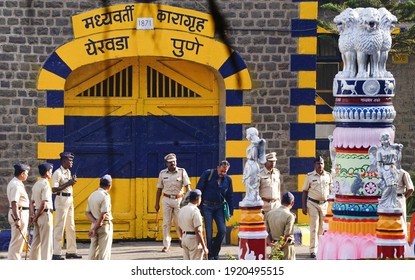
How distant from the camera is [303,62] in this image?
24.3 meters

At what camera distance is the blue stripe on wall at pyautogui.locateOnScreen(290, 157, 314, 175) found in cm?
2441

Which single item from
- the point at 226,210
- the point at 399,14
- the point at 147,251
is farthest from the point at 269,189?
the point at 399,14

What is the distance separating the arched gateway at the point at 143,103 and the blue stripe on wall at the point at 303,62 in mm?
731

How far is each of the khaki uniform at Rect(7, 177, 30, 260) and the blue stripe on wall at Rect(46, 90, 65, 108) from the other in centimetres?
209

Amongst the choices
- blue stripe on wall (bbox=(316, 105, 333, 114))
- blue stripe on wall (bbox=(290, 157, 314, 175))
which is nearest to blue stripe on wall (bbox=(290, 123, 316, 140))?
blue stripe on wall (bbox=(290, 157, 314, 175))

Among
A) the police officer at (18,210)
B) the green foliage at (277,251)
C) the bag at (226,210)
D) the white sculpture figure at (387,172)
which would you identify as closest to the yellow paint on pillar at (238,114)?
the bag at (226,210)

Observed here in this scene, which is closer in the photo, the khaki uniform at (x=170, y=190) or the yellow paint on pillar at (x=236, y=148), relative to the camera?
the khaki uniform at (x=170, y=190)

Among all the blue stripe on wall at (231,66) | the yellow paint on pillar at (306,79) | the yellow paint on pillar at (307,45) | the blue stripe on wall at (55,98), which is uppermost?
the yellow paint on pillar at (307,45)

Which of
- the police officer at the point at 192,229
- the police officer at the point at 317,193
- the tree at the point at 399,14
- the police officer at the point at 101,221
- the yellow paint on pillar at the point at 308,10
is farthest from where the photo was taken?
the tree at the point at 399,14

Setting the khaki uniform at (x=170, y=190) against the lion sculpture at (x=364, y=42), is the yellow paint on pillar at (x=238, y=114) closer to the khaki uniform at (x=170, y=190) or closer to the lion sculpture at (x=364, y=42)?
the khaki uniform at (x=170, y=190)

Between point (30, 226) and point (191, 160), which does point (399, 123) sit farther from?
point (30, 226)

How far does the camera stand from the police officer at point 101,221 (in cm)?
2117

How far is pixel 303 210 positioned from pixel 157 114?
105 inches

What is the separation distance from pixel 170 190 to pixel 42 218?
226cm
